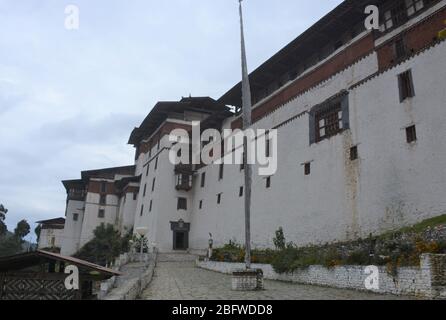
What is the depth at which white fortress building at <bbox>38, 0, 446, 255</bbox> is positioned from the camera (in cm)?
1563

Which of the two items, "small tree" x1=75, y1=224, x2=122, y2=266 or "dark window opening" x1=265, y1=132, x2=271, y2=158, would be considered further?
"small tree" x1=75, y1=224, x2=122, y2=266

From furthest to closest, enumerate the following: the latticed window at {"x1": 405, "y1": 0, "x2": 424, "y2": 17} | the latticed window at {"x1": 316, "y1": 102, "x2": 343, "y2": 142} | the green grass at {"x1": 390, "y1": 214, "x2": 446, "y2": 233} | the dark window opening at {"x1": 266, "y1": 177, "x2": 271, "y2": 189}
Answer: the dark window opening at {"x1": 266, "y1": 177, "x2": 271, "y2": 189} → the latticed window at {"x1": 316, "y1": 102, "x2": 343, "y2": 142} → the latticed window at {"x1": 405, "y1": 0, "x2": 424, "y2": 17} → the green grass at {"x1": 390, "y1": 214, "x2": 446, "y2": 233}

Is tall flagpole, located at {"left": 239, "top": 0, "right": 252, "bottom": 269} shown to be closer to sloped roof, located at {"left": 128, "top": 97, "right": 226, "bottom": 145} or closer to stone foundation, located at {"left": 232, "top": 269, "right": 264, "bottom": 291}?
stone foundation, located at {"left": 232, "top": 269, "right": 264, "bottom": 291}

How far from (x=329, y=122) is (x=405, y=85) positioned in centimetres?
495

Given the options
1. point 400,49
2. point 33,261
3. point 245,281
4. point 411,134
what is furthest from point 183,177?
point 33,261

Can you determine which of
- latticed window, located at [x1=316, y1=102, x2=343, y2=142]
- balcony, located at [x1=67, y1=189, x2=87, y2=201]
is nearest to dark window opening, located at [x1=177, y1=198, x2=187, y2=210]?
latticed window, located at [x1=316, y1=102, x2=343, y2=142]

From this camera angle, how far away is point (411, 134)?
16.1 metres

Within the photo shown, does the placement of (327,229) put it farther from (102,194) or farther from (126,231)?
(102,194)

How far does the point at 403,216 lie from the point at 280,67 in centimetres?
1426

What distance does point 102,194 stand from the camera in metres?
50.7

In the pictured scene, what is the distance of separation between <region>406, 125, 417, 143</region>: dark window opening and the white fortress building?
42mm

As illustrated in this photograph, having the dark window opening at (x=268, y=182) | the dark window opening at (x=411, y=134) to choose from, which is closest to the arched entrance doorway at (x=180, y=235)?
the dark window opening at (x=268, y=182)

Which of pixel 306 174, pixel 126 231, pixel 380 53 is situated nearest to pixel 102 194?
pixel 126 231

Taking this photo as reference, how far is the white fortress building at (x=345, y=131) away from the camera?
51.3 ft
